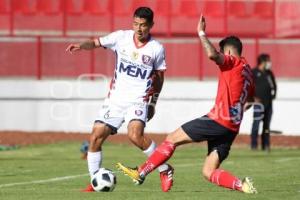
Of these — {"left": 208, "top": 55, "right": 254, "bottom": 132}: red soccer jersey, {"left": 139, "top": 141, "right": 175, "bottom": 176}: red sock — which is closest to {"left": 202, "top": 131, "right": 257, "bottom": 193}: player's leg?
{"left": 208, "top": 55, "right": 254, "bottom": 132}: red soccer jersey

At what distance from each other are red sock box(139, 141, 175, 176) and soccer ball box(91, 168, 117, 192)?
0.49 meters

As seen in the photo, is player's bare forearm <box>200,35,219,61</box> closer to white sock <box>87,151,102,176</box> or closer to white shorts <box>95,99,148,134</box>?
white shorts <box>95,99,148,134</box>

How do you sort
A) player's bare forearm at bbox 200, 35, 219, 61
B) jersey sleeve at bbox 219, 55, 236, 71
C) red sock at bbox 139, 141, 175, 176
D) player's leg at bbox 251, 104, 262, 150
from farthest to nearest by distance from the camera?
player's leg at bbox 251, 104, 262, 150 → red sock at bbox 139, 141, 175, 176 → jersey sleeve at bbox 219, 55, 236, 71 → player's bare forearm at bbox 200, 35, 219, 61

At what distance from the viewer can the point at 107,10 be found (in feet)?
121

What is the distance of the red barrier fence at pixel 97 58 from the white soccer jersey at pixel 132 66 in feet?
62.1

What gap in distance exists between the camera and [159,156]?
532 inches

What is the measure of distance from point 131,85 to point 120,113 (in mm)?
409

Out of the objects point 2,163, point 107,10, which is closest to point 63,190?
point 2,163

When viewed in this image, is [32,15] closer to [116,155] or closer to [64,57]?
[64,57]

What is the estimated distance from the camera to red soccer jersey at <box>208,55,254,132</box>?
12977 millimetres

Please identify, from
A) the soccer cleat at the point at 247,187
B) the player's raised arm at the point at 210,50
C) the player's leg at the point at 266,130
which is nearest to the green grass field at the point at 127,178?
the soccer cleat at the point at 247,187

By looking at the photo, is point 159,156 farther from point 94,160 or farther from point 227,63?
point 227,63

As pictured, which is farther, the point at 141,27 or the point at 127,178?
the point at 127,178

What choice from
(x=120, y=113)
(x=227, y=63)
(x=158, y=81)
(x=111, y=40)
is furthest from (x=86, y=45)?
(x=227, y=63)
